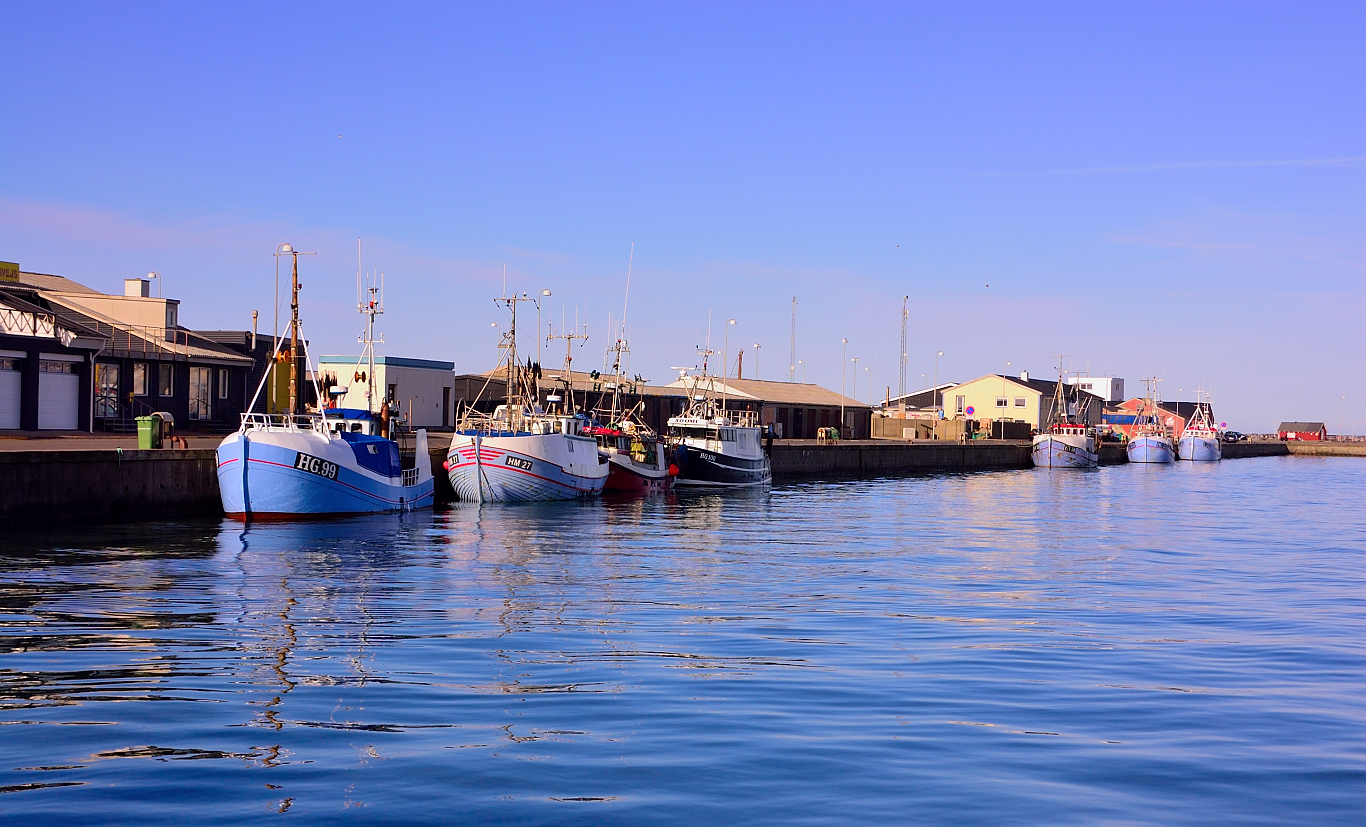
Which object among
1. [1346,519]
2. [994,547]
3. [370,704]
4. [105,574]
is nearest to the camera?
[370,704]

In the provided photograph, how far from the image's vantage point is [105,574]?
21.7 metres

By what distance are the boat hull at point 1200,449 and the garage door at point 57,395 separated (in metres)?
106

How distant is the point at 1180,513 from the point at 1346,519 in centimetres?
569

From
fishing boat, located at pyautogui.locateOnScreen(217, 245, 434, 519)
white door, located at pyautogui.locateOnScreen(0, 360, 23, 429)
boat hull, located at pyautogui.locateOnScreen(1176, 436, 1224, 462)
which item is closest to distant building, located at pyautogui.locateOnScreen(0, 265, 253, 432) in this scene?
white door, located at pyautogui.locateOnScreen(0, 360, 23, 429)

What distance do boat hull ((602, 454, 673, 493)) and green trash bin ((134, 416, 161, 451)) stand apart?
1863cm

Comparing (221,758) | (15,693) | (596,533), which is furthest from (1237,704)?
(596,533)

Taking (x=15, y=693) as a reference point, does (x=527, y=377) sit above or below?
above

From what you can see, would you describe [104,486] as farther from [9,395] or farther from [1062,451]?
[1062,451]

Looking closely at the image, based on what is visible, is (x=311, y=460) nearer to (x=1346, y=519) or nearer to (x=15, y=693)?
(x=15, y=693)

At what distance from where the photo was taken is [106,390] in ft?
163

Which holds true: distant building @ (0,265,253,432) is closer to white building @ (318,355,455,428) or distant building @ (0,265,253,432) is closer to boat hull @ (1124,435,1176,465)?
white building @ (318,355,455,428)

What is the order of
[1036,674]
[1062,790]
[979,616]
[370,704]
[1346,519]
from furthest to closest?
[1346,519], [979,616], [1036,674], [370,704], [1062,790]

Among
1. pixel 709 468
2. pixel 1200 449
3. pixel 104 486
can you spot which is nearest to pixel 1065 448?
pixel 1200 449

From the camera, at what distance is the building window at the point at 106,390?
48.9 meters
